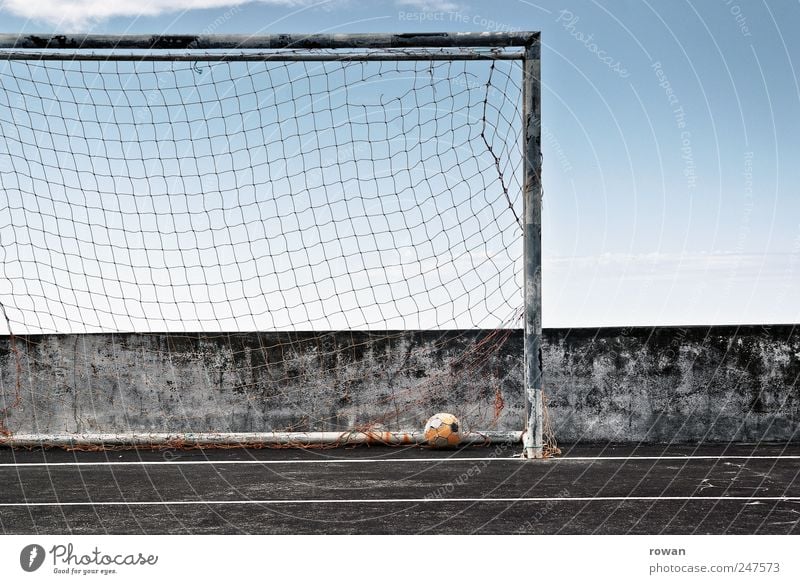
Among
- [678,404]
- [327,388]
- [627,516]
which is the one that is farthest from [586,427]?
[627,516]

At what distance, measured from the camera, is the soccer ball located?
786 cm

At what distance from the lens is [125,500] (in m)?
5.26

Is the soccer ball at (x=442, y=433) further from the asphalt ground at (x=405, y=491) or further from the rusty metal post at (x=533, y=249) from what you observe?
the rusty metal post at (x=533, y=249)

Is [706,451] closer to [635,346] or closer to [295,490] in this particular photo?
[635,346]

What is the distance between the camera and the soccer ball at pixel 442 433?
7.86 metres

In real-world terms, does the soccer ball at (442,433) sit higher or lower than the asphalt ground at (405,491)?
higher

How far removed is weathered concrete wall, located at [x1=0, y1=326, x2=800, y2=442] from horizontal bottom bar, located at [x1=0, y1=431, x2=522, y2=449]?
0.30 meters

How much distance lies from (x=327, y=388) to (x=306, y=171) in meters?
2.39

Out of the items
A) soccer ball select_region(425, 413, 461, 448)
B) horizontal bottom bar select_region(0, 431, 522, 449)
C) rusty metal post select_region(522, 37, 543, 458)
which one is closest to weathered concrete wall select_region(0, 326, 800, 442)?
horizontal bottom bar select_region(0, 431, 522, 449)

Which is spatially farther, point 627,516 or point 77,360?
point 77,360

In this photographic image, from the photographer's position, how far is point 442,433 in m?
7.87

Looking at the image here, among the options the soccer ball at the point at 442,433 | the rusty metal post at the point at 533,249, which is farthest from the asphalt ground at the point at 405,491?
the rusty metal post at the point at 533,249

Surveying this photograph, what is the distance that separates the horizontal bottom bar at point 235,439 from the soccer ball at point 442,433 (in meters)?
0.10
